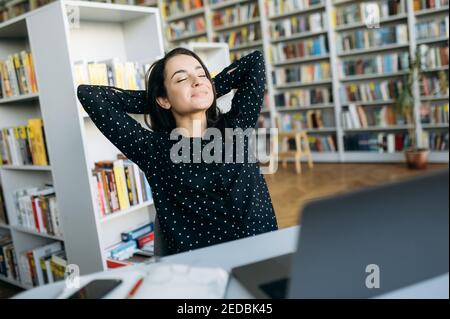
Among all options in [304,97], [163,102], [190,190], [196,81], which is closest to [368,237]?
[190,190]

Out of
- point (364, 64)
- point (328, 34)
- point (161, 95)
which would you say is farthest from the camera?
point (328, 34)

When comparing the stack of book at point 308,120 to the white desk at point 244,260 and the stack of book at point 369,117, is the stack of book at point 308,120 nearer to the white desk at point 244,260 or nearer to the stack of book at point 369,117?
the stack of book at point 369,117

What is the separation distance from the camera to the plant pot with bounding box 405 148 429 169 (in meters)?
4.52

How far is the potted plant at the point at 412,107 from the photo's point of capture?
179 inches

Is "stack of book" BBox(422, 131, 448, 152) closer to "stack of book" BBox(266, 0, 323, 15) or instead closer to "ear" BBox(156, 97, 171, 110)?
"stack of book" BBox(266, 0, 323, 15)

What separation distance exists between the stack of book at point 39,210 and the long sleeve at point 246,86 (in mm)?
1248

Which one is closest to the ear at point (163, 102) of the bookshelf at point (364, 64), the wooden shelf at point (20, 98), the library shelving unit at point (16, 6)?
the wooden shelf at point (20, 98)

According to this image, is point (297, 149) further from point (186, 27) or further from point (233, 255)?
point (233, 255)

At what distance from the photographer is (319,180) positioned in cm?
453

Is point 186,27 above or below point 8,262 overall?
above

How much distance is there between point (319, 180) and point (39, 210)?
3.01 meters

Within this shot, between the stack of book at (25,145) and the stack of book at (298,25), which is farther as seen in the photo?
the stack of book at (298,25)

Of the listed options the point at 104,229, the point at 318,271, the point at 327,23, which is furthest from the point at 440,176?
the point at 327,23
